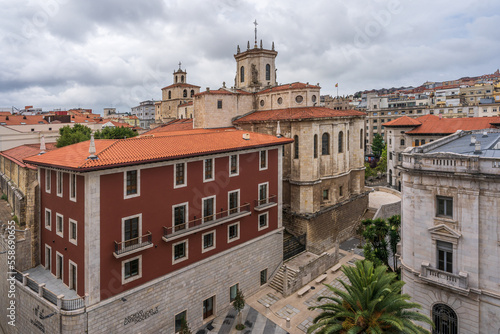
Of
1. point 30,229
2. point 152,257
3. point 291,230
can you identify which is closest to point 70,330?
point 152,257

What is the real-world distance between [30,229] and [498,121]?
55763 millimetres

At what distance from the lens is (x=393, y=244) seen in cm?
2542

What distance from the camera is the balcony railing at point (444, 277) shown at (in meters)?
16.9

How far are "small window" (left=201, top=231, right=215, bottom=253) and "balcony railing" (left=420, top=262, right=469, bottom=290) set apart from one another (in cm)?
1396

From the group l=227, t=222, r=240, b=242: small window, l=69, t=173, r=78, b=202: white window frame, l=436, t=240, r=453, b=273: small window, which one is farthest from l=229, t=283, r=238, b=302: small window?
l=436, t=240, r=453, b=273: small window

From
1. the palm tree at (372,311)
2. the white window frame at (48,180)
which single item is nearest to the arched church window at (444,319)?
the palm tree at (372,311)

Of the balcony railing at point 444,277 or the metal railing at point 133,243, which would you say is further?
the metal railing at point 133,243

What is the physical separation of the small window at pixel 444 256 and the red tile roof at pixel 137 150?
1485 cm

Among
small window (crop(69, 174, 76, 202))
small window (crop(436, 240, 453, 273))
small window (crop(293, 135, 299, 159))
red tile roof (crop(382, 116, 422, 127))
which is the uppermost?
red tile roof (crop(382, 116, 422, 127))

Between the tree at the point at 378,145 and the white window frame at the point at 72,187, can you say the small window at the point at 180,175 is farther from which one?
the tree at the point at 378,145

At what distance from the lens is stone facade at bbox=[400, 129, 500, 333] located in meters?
16.5

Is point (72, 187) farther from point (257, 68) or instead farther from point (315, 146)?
point (257, 68)

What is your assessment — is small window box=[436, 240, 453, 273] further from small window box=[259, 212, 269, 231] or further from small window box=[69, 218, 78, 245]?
small window box=[69, 218, 78, 245]

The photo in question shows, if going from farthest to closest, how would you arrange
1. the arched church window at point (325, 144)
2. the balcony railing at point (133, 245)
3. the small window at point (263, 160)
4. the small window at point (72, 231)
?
1. the arched church window at point (325, 144)
2. the small window at point (263, 160)
3. the small window at point (72, 231)
4. the balcony railing at point (133, 245)
